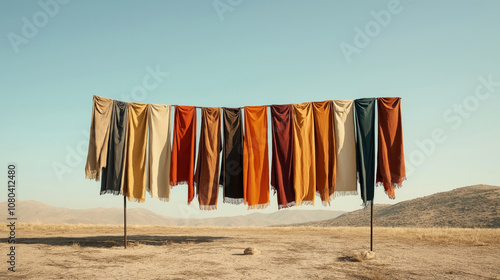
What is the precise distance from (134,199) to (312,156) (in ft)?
23.0

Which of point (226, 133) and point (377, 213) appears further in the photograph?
point (377, 213)

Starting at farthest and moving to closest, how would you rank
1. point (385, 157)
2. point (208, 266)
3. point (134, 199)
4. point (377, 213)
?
1. point (377, 213)
2. point (134, 199)
3. point (385, 157)
4. point (208, 266)

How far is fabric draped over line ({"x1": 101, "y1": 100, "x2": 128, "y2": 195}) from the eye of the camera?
47.1 ft

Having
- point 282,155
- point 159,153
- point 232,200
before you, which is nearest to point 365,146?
point 282,155

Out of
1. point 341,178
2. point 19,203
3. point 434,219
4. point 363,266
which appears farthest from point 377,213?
point 19,203

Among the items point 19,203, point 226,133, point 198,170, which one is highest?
point 226,133

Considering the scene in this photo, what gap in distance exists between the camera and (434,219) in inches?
1480

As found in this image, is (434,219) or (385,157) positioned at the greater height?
(385,157)

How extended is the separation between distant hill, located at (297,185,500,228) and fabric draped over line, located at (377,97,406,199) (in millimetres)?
23534

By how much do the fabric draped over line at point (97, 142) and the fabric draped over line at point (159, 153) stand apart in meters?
1.69

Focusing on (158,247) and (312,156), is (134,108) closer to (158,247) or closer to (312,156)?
(158,247)

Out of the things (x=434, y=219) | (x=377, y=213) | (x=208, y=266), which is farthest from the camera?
(x=377, y=213)

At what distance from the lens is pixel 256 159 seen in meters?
15.3

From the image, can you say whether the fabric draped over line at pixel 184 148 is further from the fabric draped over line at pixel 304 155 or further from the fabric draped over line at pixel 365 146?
the fabric draped over line at pixel 365 146
